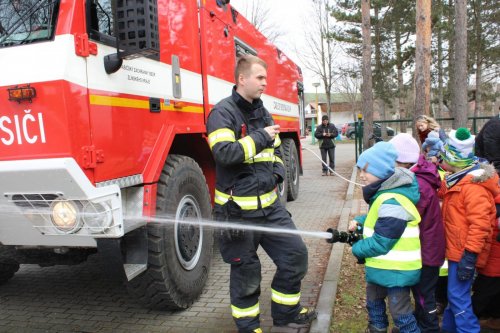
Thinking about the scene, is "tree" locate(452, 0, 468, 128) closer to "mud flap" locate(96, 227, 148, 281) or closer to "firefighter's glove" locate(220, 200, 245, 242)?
"firefighter's glove" locate(220, 200, 245, 242)

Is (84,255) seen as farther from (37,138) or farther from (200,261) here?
(37,138)

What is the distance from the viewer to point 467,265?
2.87 metres

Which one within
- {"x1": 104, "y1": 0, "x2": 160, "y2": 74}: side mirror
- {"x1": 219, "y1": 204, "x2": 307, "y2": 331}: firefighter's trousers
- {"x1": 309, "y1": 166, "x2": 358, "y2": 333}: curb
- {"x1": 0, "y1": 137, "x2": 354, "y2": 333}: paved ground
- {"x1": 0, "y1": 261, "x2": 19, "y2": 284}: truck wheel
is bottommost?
{"x1": 0, "y1": 137, "x2": 354, "y2": 333}: paved ground

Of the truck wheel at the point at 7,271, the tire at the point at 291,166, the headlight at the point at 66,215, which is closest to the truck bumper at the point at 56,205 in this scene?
the headlight at the point at 66,215

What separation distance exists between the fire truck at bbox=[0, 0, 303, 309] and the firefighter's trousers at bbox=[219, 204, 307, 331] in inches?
24.5

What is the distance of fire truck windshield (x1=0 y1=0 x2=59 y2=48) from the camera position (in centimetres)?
259

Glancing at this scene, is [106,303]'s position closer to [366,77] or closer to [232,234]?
[232,234]

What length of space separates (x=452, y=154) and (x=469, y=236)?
65 cm

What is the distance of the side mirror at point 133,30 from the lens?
2.68m

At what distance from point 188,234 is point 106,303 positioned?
112 cm

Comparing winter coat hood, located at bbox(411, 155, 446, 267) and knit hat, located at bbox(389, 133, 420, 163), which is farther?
knit hat, located at bbox(389, 133, 420, 163)

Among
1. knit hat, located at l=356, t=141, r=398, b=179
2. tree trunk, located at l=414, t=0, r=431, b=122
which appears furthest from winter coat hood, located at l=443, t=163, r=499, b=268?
tree trunk, located at l=414, t=0, r=431, b=122

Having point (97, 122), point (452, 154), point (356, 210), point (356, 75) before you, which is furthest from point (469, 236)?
point (356, 75)

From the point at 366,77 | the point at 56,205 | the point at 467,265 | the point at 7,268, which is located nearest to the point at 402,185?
the point at 467,265
